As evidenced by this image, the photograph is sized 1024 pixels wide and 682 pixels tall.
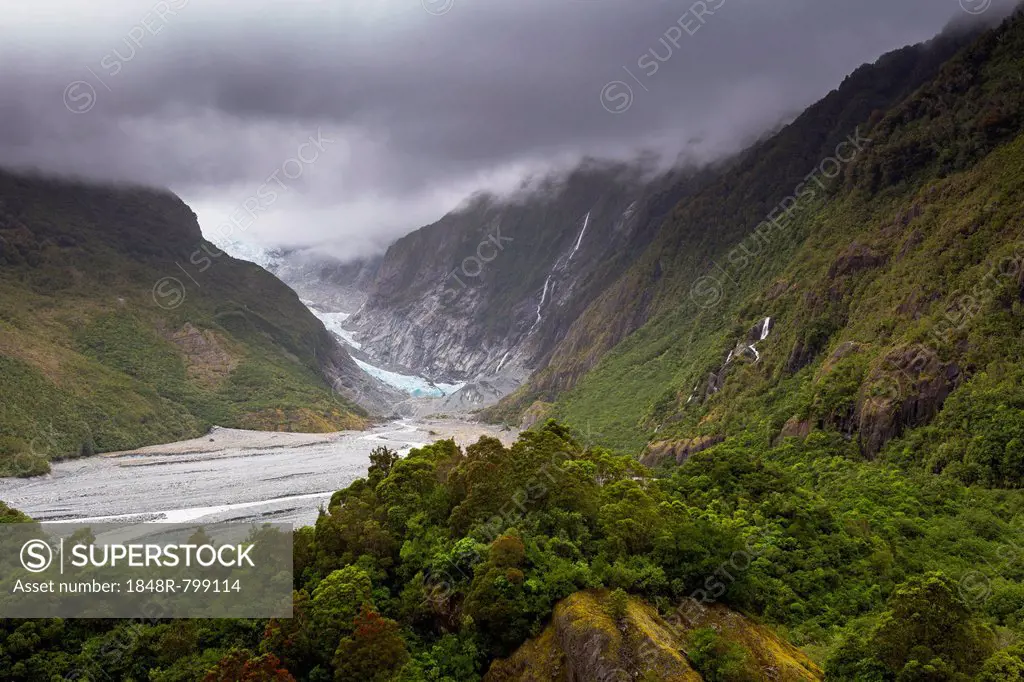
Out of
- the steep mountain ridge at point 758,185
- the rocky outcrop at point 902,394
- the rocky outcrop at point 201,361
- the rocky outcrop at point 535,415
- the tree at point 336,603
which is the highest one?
the rocky outcrop at point 201,361

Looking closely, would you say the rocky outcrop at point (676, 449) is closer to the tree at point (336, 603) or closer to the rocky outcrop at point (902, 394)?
the rocky outcrop at point (902, 394)

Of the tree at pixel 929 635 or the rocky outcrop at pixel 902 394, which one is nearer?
the tree at pixel 929 635

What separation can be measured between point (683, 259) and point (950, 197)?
97222mm

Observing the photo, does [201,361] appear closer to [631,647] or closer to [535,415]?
[535,415]

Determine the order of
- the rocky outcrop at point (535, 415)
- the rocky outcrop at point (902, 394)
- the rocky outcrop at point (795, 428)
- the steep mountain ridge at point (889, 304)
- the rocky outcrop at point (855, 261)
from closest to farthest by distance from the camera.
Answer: the rocky outcrop at point (902, 394) < the steep mountain ridge at point (889, 304) < the rocky outcrop at point (795, 428) < the rocky outcrop at point (855, 261) < the rocky outcrop at point (535, 415)

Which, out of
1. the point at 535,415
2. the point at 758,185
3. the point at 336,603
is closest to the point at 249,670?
the point at 336,603

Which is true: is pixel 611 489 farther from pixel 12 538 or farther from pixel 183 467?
pixel 183 467

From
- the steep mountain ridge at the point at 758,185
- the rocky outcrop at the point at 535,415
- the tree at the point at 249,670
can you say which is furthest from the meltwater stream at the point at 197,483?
the steep mountain ridge at the point at 758,185

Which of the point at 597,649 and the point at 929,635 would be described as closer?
the point at 929,635

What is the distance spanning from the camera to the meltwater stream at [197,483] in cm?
6869

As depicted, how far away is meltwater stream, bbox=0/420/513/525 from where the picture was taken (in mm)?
68688

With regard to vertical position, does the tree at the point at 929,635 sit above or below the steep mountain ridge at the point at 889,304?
below

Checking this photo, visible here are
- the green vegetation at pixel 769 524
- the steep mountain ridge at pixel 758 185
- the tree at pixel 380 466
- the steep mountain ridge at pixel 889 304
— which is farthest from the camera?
the steep mountain ridge at pixel 758 185

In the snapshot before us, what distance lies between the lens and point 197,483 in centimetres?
9062
